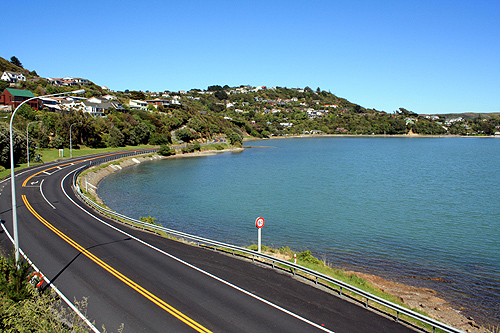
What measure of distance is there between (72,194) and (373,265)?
3198 cm

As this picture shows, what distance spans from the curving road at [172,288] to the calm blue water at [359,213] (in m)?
8.48

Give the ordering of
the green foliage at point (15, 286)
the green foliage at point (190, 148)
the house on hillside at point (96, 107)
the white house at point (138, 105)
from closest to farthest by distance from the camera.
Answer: the green foliage at point (15, 286) → the green foliage at point (190, 148) → the house on hillside at point (96, 107) → the white house at point (138, 105)

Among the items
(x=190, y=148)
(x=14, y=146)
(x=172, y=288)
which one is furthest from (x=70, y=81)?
(x=172, y=288)

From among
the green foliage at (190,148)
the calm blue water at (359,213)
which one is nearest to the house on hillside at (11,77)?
the green foliage at (190,148)

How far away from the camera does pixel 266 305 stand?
13242 millimetres

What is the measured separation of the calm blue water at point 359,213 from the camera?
904 inches

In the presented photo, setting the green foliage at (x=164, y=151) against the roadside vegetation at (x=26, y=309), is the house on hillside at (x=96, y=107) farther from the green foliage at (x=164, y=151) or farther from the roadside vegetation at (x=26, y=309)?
the roadside vegetation at (x=26, y=309)

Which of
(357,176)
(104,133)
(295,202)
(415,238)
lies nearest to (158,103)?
(104,133)

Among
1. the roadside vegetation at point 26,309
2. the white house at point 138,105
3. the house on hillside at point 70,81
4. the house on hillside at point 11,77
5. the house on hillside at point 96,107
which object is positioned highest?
the house on hillside at point 70,81

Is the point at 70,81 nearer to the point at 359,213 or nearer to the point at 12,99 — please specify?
the point at 12,99

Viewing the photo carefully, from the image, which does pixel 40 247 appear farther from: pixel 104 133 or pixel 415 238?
pixel 104 133

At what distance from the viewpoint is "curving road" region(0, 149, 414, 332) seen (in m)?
12.0

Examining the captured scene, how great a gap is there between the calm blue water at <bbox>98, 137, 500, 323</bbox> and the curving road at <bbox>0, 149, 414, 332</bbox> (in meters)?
8.48

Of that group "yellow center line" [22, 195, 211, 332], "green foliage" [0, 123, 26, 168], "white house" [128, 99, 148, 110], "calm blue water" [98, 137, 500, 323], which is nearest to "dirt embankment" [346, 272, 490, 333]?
"calm blue water" [98, 137, 500, 323]
